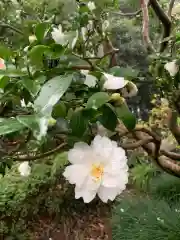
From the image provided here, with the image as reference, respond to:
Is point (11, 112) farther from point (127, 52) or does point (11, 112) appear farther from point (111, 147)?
point (127, 52)

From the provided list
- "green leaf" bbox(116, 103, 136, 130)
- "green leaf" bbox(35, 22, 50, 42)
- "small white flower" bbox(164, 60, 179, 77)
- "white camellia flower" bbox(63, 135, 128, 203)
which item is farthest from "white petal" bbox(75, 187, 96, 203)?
"small white flower" bbox(164, 60, 179, 77)

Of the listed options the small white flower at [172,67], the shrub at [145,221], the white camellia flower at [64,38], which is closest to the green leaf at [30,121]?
the white camellia flower at [64,38]

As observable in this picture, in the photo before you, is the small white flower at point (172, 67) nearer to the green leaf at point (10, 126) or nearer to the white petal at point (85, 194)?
the white petal at point (85, 194)

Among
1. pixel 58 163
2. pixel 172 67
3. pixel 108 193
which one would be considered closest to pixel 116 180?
pixel 108 193

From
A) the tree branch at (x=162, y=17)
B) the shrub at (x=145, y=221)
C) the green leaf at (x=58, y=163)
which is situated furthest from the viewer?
the green leaf at (x=58, y=163)

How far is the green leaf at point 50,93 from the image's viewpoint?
0.42 metres

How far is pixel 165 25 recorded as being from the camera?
1179mm

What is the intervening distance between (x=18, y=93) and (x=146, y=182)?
2.47m

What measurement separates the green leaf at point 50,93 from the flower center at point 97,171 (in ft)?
0.47

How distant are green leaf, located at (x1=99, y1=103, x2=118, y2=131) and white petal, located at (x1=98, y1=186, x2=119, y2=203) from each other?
0.29 ft

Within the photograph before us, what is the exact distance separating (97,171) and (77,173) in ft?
0.09

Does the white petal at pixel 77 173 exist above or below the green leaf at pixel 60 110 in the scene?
below

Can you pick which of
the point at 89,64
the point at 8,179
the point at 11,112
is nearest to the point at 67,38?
the point at 89,64

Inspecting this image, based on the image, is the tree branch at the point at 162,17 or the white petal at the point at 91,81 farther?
the tree branch at the point at 162,17
